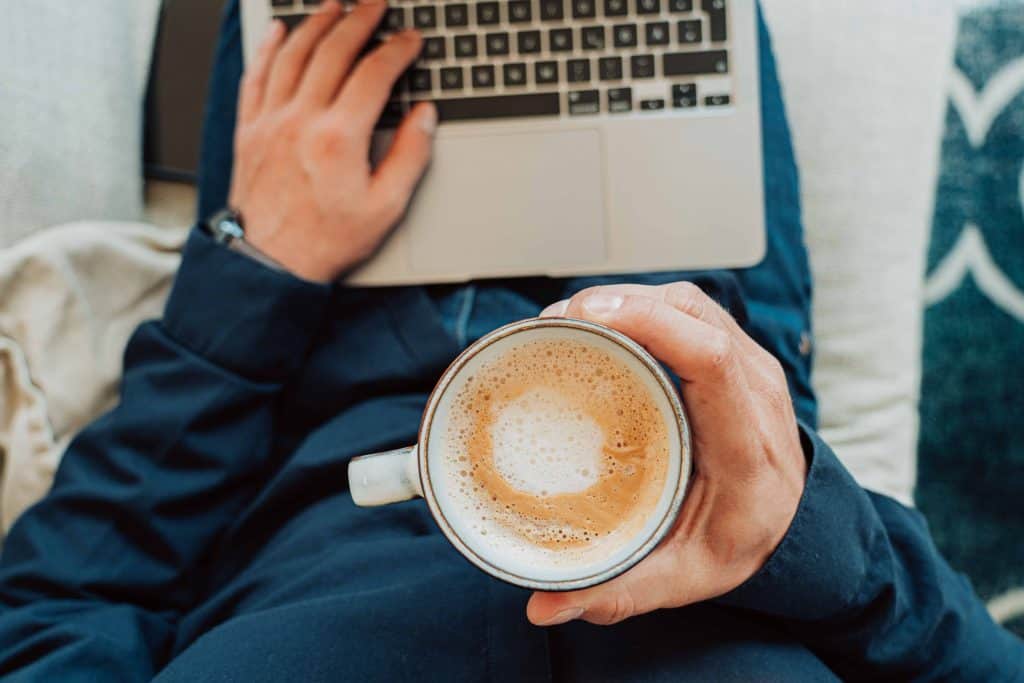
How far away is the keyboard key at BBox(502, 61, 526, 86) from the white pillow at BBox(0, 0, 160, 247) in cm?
43

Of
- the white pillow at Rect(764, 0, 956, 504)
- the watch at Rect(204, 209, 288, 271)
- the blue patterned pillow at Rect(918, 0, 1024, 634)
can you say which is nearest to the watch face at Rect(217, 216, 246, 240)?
the watch at Rect(204, 209, 288, 271)

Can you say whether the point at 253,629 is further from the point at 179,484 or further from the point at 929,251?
the point at 929,251

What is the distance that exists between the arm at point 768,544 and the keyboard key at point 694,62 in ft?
0.89

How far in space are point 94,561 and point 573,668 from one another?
410 mm

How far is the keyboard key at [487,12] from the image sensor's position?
0.76 m

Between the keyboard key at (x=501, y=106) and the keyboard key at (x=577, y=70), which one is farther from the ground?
the keyboard key at (x=577, y=70)

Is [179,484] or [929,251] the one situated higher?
[929,251]

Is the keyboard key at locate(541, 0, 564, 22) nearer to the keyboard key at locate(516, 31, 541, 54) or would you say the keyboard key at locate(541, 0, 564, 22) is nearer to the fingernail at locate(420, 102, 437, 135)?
the keyboard key at locate(516, 31, 541, 54)

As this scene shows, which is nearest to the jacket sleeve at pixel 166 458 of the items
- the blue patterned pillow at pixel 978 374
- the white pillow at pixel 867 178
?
the white pillow at pixel 867 178

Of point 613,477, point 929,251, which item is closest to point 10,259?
point 613,477

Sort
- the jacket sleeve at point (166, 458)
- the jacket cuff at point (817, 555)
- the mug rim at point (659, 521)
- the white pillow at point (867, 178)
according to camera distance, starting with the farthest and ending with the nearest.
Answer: the white pillow at point (867, 178)
the jacket sleeve at point (166, 458)
the jacket cuff at point (817, 555)
the mug rim at point (659, 521)

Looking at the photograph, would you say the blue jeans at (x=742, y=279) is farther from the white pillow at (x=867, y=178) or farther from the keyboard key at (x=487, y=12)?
the keyboard key at (x=487, y=12)

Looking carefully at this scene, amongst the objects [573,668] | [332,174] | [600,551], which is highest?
[332,174]

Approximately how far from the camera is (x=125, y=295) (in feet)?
2.76
